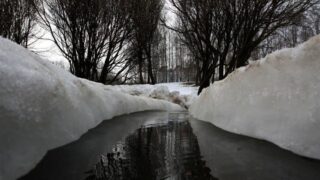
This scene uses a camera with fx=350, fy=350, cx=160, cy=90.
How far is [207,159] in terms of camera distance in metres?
3.66

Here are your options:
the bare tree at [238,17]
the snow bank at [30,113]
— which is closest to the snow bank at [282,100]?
the snow bank at [30,113]

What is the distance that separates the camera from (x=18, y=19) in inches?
735

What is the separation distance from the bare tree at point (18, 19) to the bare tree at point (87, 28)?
0.65 meters

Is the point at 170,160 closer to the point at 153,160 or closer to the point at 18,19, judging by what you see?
the point at 153,160

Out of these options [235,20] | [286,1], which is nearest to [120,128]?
[235,20]

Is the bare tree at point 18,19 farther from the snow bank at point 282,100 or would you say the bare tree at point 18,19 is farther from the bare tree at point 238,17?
the snow bank at point 282,100

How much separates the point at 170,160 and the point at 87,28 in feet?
51.6

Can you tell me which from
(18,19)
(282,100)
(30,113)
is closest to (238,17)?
(18,19)

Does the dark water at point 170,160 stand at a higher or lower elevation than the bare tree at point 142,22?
lower

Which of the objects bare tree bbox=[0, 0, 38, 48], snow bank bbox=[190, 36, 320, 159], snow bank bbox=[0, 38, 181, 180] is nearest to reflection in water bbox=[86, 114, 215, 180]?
snow bank bbox=[0, 38, 181, 180]

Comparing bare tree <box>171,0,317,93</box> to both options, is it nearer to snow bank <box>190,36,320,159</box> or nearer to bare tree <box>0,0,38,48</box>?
bare tree <box>0,0,38,48</box>

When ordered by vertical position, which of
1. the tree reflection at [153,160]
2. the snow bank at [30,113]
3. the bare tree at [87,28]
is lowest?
the tree reflection at [153,160]

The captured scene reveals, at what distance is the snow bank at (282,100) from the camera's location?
12.3 ft

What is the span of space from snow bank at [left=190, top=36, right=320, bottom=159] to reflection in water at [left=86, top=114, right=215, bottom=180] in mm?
930
